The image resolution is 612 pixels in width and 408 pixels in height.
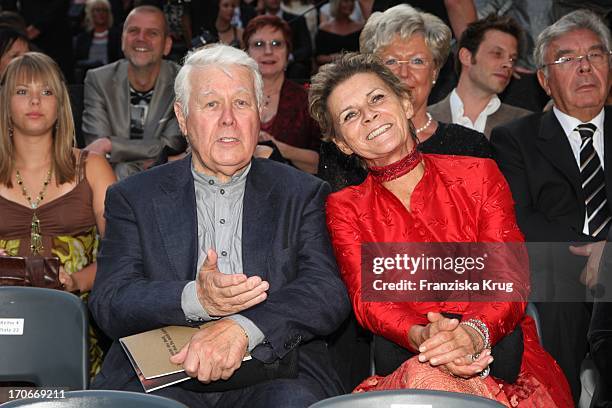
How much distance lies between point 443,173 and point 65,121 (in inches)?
71.8

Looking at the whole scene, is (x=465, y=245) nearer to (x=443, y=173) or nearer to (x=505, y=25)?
(x=443, y=173)

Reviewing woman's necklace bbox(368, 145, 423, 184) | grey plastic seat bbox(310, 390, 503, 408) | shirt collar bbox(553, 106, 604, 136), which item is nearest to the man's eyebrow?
shirt collar bbox(553, 106, 604, 136)

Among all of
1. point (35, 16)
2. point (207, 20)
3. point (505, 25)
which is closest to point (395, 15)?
point (505, 25)

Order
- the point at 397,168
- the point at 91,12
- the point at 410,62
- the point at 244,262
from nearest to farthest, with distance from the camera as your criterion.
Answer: the point at 244,262
the point at 397,168
the point at 410,62
the point at 91,12

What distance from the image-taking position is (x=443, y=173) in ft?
10.3

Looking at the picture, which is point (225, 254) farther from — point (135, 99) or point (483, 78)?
point (135, 99)

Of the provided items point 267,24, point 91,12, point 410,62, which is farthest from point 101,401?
point 91,12

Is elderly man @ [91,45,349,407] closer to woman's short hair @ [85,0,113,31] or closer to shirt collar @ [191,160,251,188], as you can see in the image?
shirt collar @ [191,160,251,188]

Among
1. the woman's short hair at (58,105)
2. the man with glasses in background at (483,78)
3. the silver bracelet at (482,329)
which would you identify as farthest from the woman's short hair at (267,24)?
the silver bracelet at (482,329)

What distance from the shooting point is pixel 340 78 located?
322 centimetres

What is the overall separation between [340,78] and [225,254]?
723mm

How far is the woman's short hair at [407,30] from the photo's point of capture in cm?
410

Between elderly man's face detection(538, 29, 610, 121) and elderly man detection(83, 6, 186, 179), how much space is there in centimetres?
196

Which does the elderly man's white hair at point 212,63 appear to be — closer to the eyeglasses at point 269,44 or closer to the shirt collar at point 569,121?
the shirt collar at point 569,121
